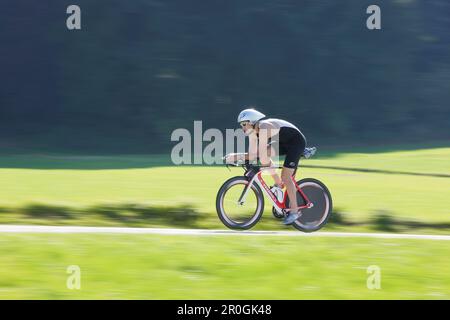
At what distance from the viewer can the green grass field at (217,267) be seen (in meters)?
9.44

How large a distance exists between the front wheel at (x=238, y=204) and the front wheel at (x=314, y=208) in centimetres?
70

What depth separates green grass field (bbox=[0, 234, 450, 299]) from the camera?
31.0 ft

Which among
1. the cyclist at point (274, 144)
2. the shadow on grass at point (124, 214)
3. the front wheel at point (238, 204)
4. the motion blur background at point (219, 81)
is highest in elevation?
the motion blur background at point (219, 81)

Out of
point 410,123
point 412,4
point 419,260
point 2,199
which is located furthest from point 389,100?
point 419,260

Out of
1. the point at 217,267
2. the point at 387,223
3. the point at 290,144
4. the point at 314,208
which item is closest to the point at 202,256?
the point at 217,267

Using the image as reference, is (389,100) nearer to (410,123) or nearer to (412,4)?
(410,123)

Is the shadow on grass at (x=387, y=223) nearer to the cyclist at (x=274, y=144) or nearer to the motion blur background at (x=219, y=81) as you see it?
the cyclist at (x=274, y=144)

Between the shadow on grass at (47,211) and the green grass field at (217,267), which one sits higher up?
the shadow on grass at (47,211)

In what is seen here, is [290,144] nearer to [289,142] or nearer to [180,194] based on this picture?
[289,142]

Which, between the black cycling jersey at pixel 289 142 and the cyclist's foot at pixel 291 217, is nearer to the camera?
the black cycling jersey at pixel 289 142

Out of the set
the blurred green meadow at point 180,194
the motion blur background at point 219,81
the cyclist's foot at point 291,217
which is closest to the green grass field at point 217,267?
the cyclist's foot at point 291,217

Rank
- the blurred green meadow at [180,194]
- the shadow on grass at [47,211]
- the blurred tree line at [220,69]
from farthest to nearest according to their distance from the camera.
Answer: the blurred tree line at [220,69] < the blurred green meadow at [180,194] < the shadow on grass at [47,211]

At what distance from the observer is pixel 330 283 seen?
396 inches

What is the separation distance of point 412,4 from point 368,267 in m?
50.1
